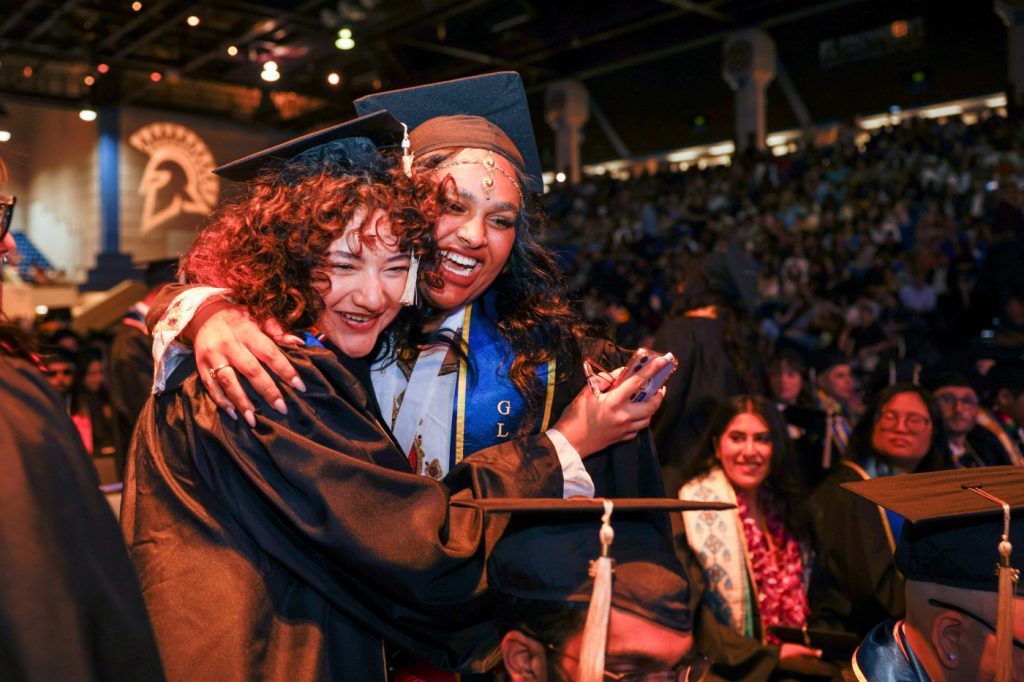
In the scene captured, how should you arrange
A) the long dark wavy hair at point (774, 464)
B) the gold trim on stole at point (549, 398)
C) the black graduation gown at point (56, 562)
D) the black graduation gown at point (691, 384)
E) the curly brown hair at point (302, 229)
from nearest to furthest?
the black graduation gown at point (56, 562) < the curly brown hair at point (302, 229) < the gold trim on stole at point (549, 398) < the long dark wavy hair at point (774, 464) < the black graduation gown at point (691, 384)

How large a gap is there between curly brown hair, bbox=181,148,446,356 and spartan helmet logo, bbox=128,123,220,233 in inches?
748

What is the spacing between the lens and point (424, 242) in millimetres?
1645

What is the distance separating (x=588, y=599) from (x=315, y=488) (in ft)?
1.44

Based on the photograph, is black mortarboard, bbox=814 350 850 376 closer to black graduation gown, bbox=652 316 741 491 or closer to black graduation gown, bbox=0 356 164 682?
black graduation gown, bbox=652 316 741 491

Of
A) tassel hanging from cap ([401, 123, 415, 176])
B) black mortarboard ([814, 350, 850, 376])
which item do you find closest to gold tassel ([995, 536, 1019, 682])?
tassel hanging from cap ([401, 123, 415, 176])

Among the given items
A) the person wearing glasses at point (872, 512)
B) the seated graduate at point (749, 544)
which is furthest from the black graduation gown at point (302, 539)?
the person wearing glasses at point (872, 512)

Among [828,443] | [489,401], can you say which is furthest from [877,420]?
[489,401]

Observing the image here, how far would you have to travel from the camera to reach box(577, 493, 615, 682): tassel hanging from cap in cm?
123

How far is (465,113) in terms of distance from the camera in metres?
1.95

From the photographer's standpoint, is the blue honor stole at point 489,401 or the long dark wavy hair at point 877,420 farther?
the long dark wavy hair at point 877,420

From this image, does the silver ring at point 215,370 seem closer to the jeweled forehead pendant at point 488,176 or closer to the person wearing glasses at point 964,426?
the jeweled forehead pendant at point 488,176

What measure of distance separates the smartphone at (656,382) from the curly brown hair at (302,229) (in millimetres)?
475

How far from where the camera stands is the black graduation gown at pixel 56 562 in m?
0.88

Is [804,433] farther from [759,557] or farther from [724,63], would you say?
[724,63]
